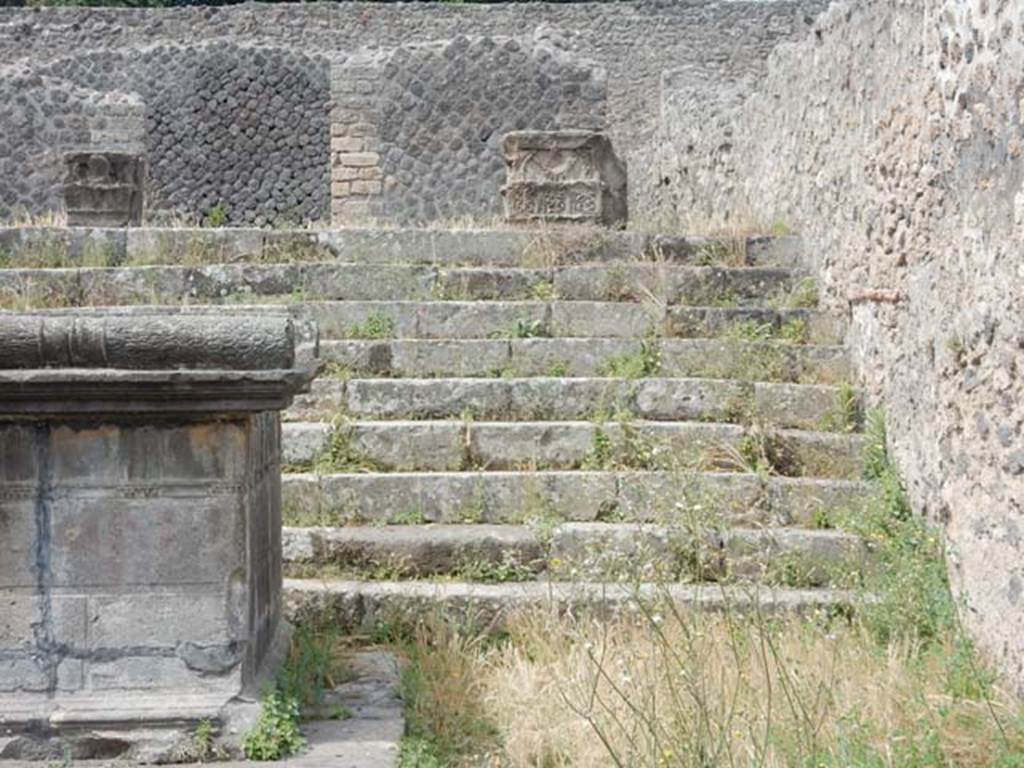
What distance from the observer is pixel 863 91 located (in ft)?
26.6

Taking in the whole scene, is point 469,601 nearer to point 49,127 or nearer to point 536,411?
point 536,411

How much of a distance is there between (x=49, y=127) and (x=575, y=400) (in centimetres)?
1130

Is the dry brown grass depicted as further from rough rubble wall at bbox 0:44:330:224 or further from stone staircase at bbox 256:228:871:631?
rough rubble wall at bbox 0:44:330:224

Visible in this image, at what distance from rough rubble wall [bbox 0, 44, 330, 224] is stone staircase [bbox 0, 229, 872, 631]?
→ 845 cm

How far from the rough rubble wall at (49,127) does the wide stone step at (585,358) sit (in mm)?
9973

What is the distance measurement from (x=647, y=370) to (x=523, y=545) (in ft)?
6.07

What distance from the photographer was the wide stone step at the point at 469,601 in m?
5.79

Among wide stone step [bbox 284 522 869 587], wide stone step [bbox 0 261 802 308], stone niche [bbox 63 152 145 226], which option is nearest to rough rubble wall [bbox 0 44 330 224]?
stone niche [bbox 63 152 145 226]

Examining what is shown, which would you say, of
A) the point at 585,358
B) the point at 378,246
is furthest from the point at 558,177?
the point at 585,358

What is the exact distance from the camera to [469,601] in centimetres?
581

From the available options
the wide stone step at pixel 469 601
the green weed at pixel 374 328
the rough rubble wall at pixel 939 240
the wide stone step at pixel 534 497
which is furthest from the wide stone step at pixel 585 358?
the wide stone step at pixel 469 601

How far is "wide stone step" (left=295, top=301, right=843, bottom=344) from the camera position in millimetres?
8359

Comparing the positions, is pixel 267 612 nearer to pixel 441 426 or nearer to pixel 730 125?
pixel 441 426

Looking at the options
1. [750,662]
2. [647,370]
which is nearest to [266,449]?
[750,662]
